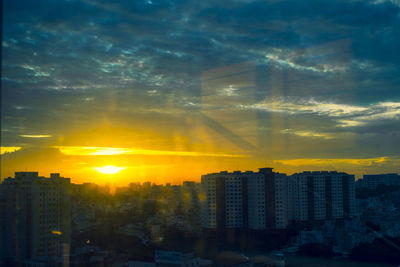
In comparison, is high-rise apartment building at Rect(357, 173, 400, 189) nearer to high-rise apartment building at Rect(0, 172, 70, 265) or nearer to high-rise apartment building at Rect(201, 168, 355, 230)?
high-rise apartment building at Rect(201, 168, 355, 230)

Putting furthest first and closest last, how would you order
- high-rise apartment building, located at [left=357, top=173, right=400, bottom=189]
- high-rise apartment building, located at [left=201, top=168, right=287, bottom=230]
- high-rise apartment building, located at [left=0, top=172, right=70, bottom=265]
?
high-rise apartment building, located at [left=357, top=173, right=400, bottom=189]
high-rise apartment building, located at [left=201, top=168, right=287, bottom=230]
high-rise apartment building, located at [left=0, top=172, right=70, bottom=265]

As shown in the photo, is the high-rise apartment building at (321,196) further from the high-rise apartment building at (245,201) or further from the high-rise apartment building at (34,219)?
the high-rise apartment building at (34,219)

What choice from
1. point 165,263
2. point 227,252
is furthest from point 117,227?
point 165,263

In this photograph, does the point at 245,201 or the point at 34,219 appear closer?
the point at 34,219

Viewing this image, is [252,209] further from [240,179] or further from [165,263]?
[165,263]

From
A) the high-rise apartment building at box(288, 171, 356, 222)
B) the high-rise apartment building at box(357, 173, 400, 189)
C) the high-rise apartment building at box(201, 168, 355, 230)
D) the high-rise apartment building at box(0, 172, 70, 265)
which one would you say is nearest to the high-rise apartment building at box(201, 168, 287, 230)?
A: the high-rise apartment building at box(201, 168, 355, 230)

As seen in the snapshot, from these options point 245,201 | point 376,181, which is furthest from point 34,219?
point 376,181

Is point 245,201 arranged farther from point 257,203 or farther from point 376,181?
point 376,181
